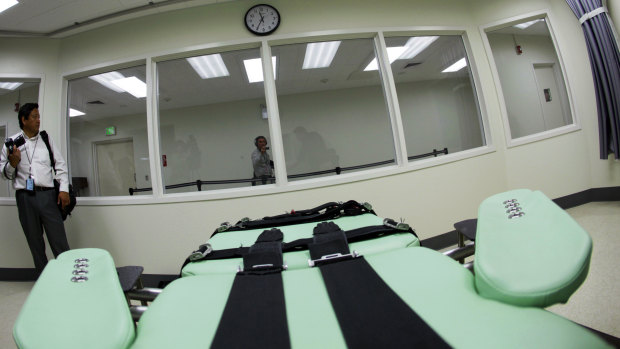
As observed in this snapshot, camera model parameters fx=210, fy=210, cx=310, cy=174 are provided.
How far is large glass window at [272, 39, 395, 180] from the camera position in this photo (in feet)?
7.88

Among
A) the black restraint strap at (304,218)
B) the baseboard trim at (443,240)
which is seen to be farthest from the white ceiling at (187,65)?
the baseboard trim at (443,240)

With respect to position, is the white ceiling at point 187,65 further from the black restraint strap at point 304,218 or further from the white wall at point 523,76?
the black restraint strap at point 304,218

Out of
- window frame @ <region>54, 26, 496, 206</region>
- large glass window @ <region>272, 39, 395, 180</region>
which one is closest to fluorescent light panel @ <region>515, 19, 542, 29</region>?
Answer: window frame @ <region>54, 26, 496, 206</region>

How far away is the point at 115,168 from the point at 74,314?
294 cm

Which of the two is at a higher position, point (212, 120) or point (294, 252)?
point (212, 120)

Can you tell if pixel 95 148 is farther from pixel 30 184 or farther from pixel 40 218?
pixel 40 218

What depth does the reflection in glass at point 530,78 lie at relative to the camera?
8.73ft

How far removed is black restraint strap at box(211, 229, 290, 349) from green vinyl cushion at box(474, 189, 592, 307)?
1.54ft

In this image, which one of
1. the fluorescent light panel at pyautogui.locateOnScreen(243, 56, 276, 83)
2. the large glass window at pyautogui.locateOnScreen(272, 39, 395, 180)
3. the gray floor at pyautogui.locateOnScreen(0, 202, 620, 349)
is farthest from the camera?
the large glass window at pyautogui.locateOnScreen(272, 39, 395, 180)

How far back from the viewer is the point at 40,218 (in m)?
1.96

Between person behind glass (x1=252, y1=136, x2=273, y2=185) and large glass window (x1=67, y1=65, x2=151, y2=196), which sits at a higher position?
large glass window (x1=67, y1=65, x2=151, y2=196)

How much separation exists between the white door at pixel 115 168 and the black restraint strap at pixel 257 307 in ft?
8.37

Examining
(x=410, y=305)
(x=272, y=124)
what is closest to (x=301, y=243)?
(x=410, y=305)

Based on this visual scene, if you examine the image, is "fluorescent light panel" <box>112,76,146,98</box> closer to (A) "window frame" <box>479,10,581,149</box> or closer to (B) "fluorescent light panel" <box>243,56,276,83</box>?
(B) "fluorescent light panel" <box>243,56,276,83</box>
